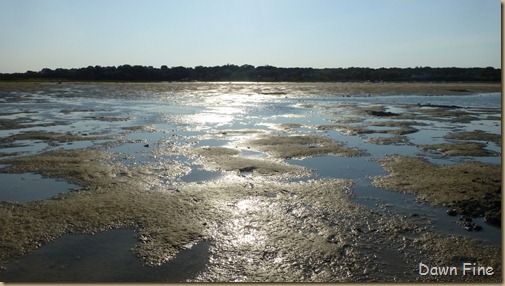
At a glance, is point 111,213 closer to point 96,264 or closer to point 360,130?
point 96,264

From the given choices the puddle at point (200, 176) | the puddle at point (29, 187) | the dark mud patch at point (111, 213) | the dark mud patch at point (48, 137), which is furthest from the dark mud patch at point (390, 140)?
the puddle at point (29, 187)

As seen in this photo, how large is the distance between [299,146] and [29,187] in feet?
30.8

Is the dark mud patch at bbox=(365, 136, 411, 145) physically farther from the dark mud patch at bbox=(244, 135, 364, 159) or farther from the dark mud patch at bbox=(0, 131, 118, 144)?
the dark mud patch at bbox=(0, 131, 118, 144)

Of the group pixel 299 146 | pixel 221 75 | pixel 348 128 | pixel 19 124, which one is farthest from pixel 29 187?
pixel 221 75

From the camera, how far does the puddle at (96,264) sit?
18.5 feet

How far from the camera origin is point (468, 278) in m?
5.67

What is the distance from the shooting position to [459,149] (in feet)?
47.7

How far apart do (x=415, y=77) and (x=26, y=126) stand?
11248 cm

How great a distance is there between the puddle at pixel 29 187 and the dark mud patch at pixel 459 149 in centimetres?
1229

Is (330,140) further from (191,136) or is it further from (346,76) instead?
(346,76)

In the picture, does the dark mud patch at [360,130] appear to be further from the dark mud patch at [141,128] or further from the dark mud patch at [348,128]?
the dark mud patch at [141,128]

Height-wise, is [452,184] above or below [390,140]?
below

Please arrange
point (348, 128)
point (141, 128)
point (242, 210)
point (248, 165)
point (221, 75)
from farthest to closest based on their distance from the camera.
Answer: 1. point (221, 75)
2. point (141, 128)
3. point (348, 128)
4. point (248, 165)
5. point (242, 210)

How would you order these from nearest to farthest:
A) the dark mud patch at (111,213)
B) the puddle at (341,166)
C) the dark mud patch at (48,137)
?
the dark mud patch at (111,213) → the puddle at (341,166) → the dark mud patch at (48,137)
